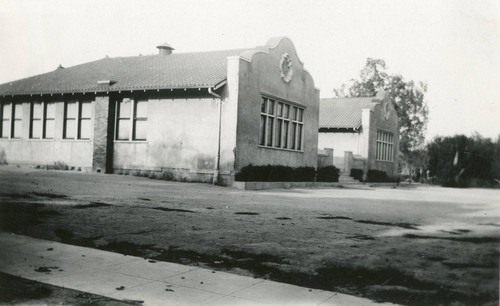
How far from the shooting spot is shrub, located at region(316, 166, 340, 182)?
86.1 feet

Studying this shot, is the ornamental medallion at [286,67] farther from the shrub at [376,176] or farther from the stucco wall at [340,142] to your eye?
the shrub at [376,176]

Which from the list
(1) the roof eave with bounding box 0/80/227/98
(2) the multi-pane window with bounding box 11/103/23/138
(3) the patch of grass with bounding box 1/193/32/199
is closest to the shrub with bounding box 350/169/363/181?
(1) the roof eave with bounding box 0/80/227/98

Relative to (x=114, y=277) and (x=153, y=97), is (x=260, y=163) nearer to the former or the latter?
Result: (x=153, y=97)

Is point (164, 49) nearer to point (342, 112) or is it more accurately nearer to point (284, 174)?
point (284, 174)

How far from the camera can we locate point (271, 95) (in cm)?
2181

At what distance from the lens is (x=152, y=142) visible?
69.5 ft

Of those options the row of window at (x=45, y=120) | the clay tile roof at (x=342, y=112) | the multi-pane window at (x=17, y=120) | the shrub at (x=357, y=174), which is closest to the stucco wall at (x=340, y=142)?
the clay tile roof at (x=342, y=112)

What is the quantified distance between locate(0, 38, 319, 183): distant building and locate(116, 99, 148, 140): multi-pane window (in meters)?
0.05

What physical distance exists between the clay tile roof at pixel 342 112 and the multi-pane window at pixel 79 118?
18.7 meters

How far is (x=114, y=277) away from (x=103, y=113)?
18.2m

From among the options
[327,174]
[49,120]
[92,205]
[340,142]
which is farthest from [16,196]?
[340,142]

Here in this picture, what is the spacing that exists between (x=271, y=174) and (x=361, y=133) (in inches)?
632

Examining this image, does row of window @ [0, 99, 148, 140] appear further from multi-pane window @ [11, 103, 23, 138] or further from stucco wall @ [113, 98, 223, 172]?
stucco wall @ [113, 98, 223, 172]

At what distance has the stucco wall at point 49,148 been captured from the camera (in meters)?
22.8
